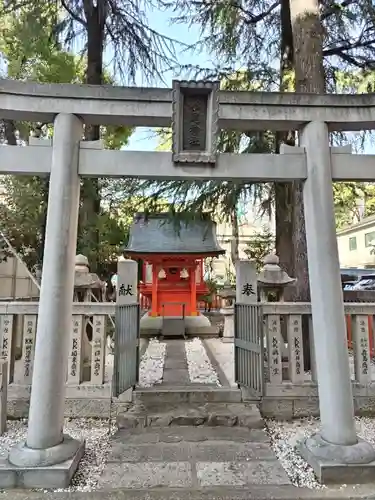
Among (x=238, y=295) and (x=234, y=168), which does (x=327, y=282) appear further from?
(x=238, y=295)

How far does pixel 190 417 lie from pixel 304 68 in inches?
210

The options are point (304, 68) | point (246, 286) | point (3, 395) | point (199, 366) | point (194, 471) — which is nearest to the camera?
point (194, 471)

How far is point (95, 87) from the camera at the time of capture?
11.7ft

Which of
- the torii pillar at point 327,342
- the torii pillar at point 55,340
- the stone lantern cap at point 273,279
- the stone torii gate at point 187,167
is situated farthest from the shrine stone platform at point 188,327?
the torii pillar at point 327,342

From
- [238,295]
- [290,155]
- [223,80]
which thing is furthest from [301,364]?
[223,80]

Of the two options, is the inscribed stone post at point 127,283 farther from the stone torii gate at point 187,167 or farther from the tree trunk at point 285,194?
the tree trunk at point 285,194

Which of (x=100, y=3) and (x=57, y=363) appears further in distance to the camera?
(x=100, y=3)

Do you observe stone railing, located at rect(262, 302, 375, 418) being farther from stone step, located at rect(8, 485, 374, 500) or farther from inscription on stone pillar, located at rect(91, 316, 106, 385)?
inscription on stone pillar, located at rect(91, 316, 106, 385)

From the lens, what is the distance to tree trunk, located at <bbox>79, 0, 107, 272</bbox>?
7.70m

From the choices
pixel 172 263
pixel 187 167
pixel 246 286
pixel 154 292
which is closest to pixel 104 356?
pixel 246 286

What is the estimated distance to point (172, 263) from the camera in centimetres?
1199

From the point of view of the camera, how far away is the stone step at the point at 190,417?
4.26m

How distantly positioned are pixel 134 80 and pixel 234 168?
20.8ft

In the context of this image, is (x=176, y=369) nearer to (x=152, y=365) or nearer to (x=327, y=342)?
(x=152, y=365)
